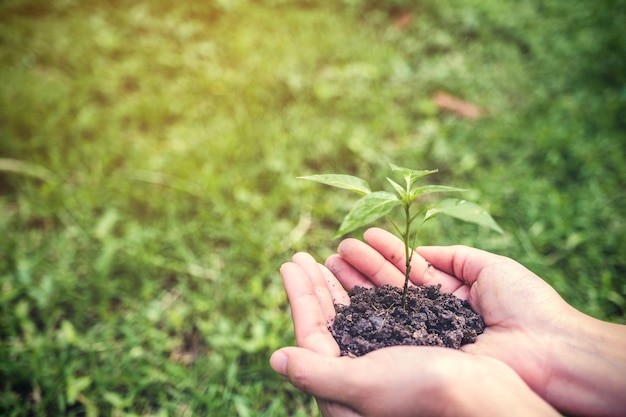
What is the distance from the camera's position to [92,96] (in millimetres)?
3676

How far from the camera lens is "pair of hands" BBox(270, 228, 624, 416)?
1.22 metres

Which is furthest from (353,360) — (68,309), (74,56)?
(74,56)

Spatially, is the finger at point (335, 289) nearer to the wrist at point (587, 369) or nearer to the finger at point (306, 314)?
the finger at point (306, 314)

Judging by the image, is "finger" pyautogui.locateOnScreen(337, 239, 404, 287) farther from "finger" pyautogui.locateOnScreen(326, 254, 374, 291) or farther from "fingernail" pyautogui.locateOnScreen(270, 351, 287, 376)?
"fingernail" pyautogui.locateOnScreen(270, 351, 287, 376)

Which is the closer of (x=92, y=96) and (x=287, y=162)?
(x=287, y=162)

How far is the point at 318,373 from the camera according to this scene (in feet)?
4.21

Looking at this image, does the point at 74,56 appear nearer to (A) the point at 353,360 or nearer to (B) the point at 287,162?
(B) the point at 287,162

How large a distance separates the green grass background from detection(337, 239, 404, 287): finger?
629mm

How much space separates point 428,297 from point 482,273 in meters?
0.22

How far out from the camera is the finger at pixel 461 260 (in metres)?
1.67

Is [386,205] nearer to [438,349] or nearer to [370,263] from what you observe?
[438,349]

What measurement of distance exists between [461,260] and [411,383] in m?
0.67

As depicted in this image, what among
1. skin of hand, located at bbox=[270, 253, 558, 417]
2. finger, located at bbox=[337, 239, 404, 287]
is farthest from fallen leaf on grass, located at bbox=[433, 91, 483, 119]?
skin of hand, located at bbox=[270, 253, 558, 417]

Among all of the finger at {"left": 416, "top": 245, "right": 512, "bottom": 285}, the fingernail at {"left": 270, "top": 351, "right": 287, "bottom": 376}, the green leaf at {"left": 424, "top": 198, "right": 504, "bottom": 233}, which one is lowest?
the fingernail at {"left": 270, "top": 351, "right": 287, "bottom": 376}
